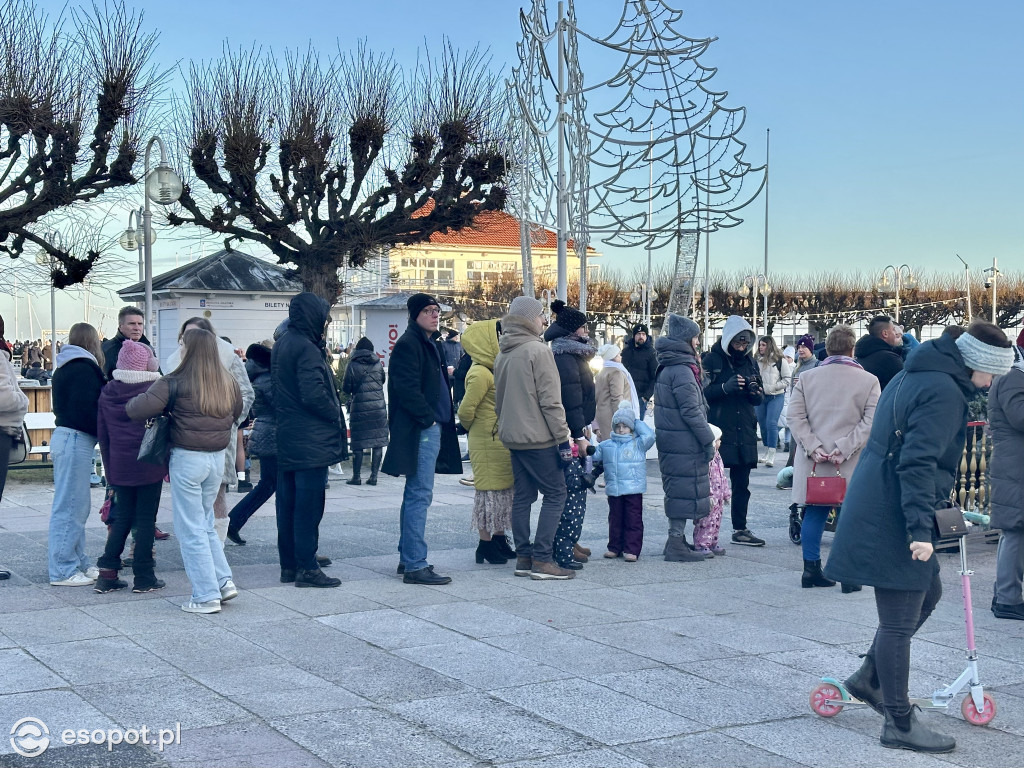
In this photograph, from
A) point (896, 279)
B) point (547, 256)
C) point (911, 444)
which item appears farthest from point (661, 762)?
point (547, 256)

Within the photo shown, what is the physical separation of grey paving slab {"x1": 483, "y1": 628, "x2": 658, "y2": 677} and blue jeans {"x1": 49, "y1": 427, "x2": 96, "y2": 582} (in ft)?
10.3

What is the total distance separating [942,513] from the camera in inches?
179

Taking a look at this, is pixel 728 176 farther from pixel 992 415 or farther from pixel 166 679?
pixel 166 679

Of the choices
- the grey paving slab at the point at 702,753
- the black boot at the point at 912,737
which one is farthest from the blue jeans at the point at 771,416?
the grey paving slab at the point at 702,753

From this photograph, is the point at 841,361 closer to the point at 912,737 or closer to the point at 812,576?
the point at 812,576

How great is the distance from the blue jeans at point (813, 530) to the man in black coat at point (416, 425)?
2381mm

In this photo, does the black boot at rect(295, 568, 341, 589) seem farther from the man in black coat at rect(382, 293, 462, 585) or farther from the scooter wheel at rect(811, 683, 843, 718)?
the scooter wheel at rect(811, 683, 843, 718)

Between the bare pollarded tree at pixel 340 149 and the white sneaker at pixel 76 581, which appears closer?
the white sneaker at pixel 76 581

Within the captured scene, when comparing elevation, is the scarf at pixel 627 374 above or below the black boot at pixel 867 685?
above

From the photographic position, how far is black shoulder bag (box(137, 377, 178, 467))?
698cm

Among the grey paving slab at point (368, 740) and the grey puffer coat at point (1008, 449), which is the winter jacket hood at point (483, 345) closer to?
the grey puffer coat at point (1008, 449)

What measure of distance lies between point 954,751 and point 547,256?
2736 inches

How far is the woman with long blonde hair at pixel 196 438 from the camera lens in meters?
6.97

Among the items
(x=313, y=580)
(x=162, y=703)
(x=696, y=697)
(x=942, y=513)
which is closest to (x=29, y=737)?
(x=162, y=703)
